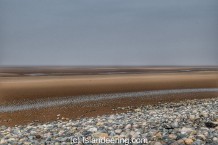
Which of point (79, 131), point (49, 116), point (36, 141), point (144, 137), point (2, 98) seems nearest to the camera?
point (144, 137)

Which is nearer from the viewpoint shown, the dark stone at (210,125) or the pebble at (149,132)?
the pebble at (149,132)

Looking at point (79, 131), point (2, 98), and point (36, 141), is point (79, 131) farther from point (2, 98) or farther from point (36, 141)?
point (2, 98)

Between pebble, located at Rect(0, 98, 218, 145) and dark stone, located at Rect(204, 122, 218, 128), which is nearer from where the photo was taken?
pebble, located at Rect(0, 98, 218, 145)

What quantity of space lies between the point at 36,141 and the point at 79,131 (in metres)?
1.73

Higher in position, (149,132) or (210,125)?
(210,125)

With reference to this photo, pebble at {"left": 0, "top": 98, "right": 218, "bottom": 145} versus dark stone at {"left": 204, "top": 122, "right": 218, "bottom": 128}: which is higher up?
dark stone at {"left": 204, "top": 122, "right": 218, "bottom": 128}

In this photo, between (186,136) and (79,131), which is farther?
(79,131)

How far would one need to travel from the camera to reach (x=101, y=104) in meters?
22.4

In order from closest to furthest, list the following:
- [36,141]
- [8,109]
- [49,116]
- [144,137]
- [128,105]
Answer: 1. [144,137]
2. [36,141]
3. [49,116]
4. [8,109]
5. [128,105]

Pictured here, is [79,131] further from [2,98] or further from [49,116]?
[2,98]

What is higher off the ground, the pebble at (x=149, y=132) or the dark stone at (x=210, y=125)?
the dark stone at (x=210, y=125)

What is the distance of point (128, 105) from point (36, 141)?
1238cm

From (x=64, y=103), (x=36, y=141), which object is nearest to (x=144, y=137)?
(x=36, y=141)

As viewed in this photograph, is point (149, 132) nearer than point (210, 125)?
Yes
